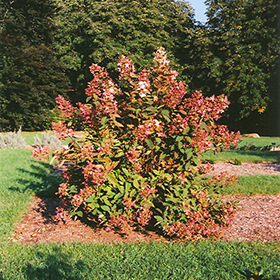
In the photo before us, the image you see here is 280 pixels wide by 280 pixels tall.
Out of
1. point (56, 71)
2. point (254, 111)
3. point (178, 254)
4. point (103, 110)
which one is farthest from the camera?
point (254, 111)

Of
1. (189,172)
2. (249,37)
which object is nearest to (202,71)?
(249,37)

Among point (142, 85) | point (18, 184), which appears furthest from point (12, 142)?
point (142, 85)

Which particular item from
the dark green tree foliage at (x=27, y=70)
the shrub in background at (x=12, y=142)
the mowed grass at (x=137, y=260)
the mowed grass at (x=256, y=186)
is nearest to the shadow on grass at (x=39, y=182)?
the mowed grass at (x=137, y=260)

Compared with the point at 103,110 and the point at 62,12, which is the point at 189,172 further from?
the point at 62,12

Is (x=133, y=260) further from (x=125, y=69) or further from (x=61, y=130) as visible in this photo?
(x=125, y=69)

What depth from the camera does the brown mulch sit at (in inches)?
144

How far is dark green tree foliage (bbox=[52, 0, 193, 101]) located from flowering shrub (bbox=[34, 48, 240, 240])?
16.5 meters

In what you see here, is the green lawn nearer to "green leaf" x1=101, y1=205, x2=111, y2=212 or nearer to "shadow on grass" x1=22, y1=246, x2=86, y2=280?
"shadow on grass" x1=22, y1=246, x2=86, y2=280

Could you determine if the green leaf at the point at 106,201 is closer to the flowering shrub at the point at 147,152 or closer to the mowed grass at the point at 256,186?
→ the flowering shrub at the point at 147,152

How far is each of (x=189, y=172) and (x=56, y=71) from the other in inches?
743

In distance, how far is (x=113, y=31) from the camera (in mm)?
21484

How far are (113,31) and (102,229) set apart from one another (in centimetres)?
1950

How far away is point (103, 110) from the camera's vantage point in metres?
3.46

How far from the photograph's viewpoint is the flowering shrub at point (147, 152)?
337 cm
